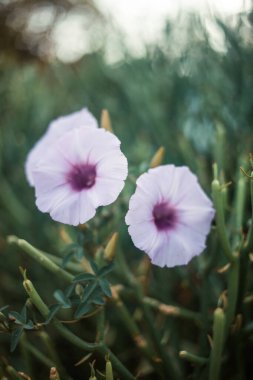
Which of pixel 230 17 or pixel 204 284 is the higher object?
pixel 230 17

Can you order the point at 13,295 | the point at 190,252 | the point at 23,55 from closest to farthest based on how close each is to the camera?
the point at 190,252, the point at 13,295, the point at 23,55

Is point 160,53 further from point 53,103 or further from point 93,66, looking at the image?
point 53,103

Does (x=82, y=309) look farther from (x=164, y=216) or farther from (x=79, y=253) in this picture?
(x=164, y=216)

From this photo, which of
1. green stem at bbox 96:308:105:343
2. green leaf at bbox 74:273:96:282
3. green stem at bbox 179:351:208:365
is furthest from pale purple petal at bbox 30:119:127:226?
green stem at bbox 179:351:208:365

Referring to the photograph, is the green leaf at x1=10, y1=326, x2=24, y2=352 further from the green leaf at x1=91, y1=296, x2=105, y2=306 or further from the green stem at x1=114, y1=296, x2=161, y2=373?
the green stem at x1=114, y1=296, x2=161, y2=373

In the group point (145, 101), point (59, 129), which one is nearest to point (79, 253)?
point (59, 129)

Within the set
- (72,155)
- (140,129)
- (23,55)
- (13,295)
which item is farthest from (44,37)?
(72,155)
